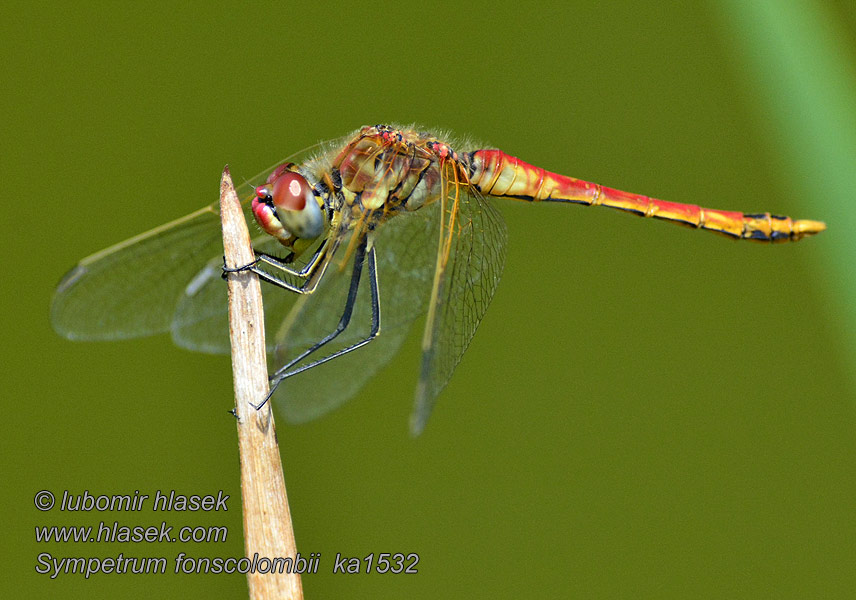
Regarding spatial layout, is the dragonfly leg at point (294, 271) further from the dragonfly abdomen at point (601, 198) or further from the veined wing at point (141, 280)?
the dragonfly abdomen at point (601, 198)

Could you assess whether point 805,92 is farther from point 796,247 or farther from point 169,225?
point 169,225

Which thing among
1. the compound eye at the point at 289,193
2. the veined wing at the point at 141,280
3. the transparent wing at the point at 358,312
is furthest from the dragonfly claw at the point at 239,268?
the transparent wing at the point at 358,312

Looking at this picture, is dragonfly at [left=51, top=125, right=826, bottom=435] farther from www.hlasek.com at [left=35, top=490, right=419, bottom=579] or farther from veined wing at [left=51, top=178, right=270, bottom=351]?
www.hlasek.com at [left=35, top=490, right=419, bottom=579]

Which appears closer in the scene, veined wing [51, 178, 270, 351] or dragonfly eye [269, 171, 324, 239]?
dragonfly eye [269, 171, 324, 239]

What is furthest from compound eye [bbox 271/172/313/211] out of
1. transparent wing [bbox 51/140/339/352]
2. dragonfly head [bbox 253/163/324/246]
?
transparent wing [bbox 51/140/339/352]

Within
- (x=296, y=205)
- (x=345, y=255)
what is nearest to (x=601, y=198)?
(x=345, y=255)

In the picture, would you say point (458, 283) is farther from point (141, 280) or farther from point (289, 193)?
point (141, 280)
